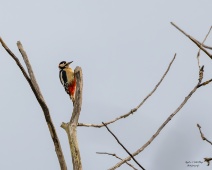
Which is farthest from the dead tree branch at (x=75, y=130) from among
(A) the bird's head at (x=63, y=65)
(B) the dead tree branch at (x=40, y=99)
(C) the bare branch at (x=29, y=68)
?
(A) the bird's head at (x=63, y=65)

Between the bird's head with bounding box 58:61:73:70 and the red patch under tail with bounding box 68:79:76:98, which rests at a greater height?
the bird's head with bounding box 58:61:73:70

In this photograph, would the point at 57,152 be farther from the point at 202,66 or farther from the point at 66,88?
the point at 66,88

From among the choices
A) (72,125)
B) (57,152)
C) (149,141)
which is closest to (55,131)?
(57,152)

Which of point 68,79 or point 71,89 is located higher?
point 68,79

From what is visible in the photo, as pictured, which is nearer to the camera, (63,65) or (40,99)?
(40,99)

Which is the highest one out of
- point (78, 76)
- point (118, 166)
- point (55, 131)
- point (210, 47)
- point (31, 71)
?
point (78, 76)

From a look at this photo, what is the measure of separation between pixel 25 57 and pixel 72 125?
0.60m

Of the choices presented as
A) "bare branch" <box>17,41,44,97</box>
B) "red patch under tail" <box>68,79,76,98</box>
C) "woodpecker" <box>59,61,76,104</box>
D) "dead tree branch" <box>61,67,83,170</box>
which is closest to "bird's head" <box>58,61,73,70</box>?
"woodpecker" <box>59,61,76,104</box>

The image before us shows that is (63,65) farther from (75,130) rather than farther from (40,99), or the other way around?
(40,99)

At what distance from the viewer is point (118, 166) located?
2.71 m

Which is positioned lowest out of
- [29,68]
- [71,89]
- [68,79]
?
→ [29,68]

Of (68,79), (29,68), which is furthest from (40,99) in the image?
(68,79)

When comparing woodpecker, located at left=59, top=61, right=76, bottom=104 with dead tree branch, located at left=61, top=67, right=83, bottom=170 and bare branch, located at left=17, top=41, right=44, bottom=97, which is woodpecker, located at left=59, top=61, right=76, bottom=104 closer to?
dead tree branch, located at left=61, top=67, right=83, bottom=170

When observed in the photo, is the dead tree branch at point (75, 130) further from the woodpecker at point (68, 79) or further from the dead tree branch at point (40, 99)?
the woodpecker at point (68, 79)
